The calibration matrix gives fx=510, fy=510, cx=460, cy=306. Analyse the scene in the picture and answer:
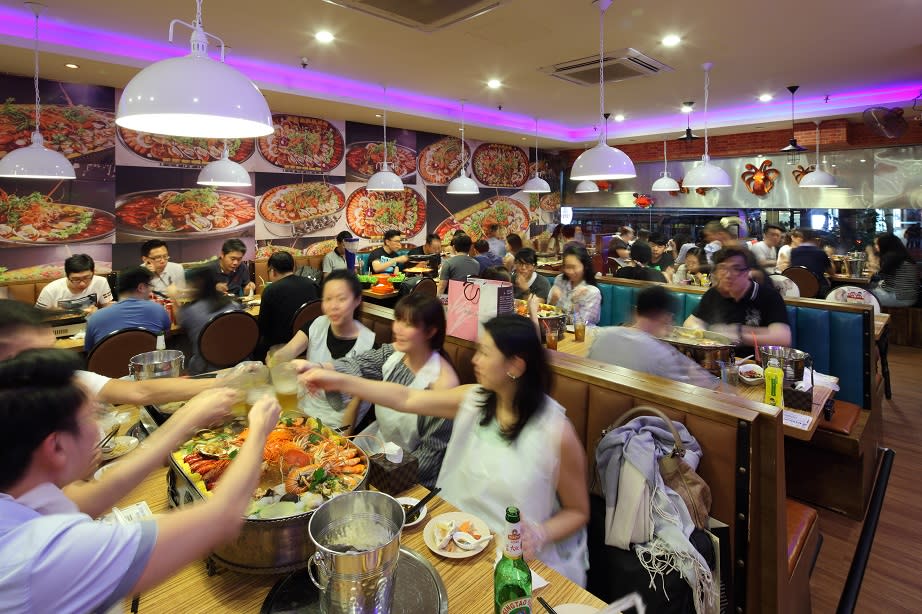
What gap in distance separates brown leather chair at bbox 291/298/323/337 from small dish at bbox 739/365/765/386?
3.01 m

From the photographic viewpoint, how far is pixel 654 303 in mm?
2766

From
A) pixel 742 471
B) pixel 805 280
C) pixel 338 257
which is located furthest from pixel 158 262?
pixel 805 280

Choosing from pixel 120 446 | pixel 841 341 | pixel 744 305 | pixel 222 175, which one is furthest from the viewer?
pixel 222 175

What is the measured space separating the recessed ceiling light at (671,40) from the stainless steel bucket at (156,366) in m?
4.84

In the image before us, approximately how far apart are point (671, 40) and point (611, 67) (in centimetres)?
59

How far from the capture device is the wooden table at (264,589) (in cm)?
117

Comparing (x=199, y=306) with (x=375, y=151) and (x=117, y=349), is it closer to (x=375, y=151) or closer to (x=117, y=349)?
(x=117, y=349)

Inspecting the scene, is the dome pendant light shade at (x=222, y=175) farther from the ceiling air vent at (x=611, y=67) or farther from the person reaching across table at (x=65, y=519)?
the person reaching across table at (x=65, y=519)

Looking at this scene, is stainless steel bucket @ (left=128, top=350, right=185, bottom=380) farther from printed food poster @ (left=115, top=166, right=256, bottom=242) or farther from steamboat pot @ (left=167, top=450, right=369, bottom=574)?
printed food poster @ (left=115, top=166, right=256, bottom=242)

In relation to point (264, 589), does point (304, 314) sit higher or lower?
higher

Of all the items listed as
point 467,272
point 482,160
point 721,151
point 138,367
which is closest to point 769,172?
point 721,151

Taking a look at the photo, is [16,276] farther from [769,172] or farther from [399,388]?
[769,172]

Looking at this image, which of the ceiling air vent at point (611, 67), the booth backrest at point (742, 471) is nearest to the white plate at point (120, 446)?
the booth backrest at point (742, 471)

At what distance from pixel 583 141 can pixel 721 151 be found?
2572 mm
